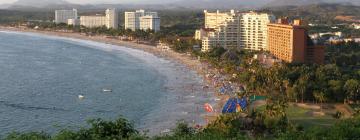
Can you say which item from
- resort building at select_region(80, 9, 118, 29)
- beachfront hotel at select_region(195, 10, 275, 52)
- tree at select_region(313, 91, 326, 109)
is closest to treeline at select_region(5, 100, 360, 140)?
tree at select_region(313, 91, 326, 109)

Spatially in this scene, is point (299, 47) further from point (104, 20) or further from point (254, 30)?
point (104, 20)

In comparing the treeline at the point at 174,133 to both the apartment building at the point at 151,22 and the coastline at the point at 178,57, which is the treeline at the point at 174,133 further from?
the apartment building at the point at 151,22

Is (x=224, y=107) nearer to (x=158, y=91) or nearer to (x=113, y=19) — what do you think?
(x=158, y=91)

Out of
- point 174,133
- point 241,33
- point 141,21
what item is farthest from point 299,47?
point 141,21

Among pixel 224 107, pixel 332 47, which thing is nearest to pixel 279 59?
pixel 332 47

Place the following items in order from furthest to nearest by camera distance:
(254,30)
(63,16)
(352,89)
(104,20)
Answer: (63,16) < (104,20) < (254,30) < (352,89)

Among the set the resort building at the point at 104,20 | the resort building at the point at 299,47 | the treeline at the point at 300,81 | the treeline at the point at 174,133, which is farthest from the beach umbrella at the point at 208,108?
the resort building at the point at 104,20

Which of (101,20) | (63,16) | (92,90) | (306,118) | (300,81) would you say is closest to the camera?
(306,118)
